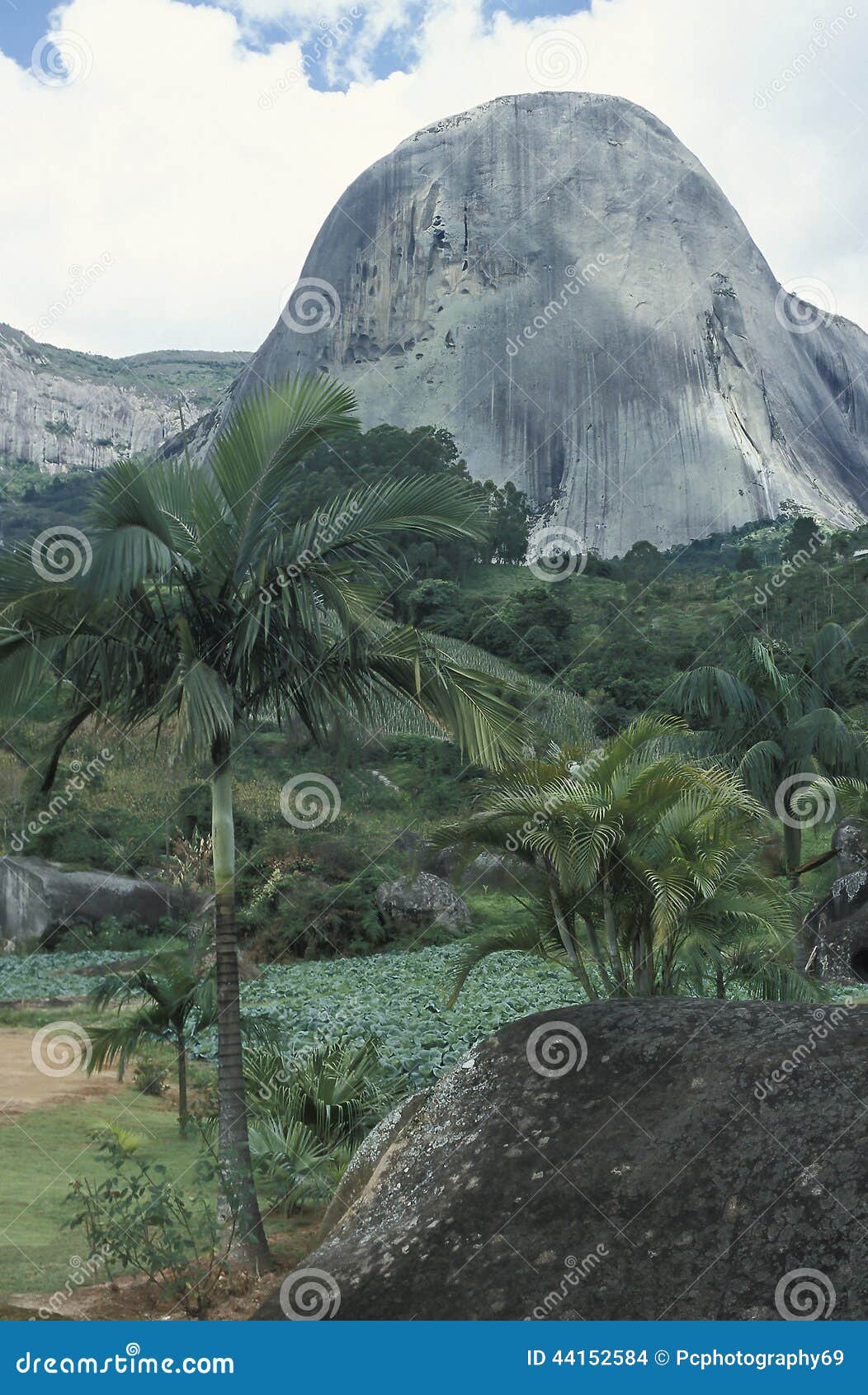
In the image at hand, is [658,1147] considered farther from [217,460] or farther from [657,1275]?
[217,460]

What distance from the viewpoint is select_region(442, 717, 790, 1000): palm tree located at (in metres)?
7.73

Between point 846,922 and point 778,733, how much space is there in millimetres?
5710

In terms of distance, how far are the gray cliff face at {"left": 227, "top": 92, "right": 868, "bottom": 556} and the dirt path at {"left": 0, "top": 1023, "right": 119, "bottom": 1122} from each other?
53652 millimetres

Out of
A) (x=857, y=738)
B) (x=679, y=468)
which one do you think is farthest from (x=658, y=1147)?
(x=679, y=468)

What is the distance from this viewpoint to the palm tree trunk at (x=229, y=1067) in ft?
21.4

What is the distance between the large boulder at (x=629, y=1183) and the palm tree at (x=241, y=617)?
165 centimetres

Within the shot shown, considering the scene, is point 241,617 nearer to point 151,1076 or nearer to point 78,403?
point 151,1076

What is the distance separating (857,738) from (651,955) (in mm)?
13962

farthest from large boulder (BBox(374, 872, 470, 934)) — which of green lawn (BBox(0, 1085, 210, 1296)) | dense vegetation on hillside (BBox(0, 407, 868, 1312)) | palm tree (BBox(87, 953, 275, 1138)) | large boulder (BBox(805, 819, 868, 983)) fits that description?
palm tree (BBox(87, 953, 275, 1138))

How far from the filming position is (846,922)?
639 inches

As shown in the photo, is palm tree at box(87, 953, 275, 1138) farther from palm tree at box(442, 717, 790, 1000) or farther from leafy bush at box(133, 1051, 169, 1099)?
palm tree at box(442, 717, 790, 1000)

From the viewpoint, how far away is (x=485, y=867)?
2259cm

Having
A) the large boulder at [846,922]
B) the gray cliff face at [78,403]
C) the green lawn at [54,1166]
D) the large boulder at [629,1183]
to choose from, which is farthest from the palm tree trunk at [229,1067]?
the gray cliff face at [78,403]

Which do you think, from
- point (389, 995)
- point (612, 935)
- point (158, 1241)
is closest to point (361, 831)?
point (389, 995)
